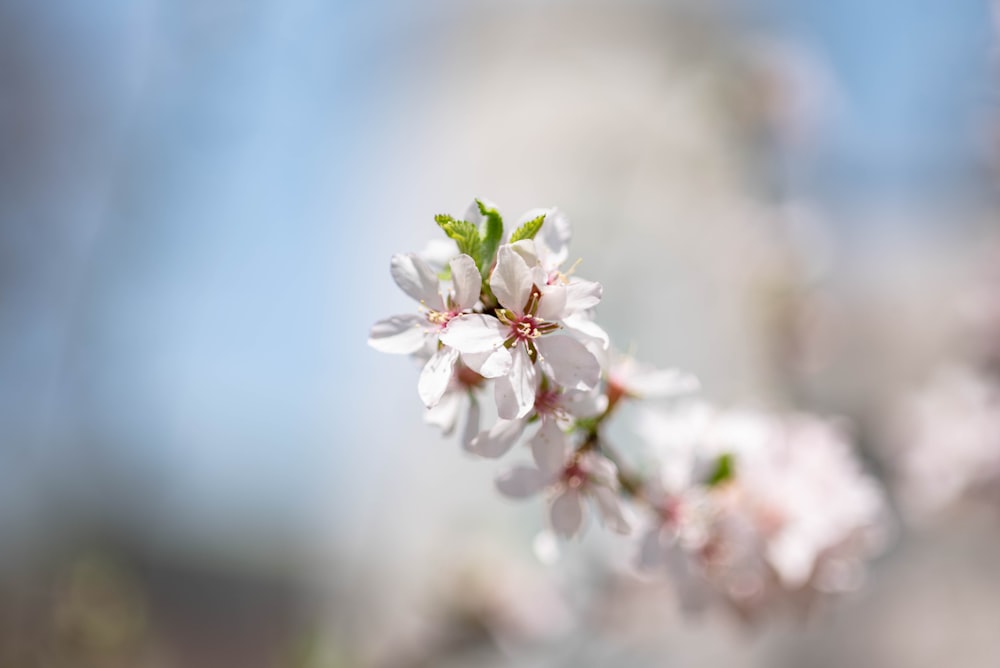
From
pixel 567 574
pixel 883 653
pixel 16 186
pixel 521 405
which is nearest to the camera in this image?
pixel 521 405

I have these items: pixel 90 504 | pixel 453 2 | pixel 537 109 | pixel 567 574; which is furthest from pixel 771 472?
pixel 453 2

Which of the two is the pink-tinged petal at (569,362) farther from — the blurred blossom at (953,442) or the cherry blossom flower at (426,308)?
the blurred blossom at (953,442)

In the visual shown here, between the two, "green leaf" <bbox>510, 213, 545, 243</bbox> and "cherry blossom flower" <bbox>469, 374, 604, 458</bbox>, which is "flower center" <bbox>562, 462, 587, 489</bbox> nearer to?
"cherry blossom flower" <bbox>469, 374, 604, 458</bbox>

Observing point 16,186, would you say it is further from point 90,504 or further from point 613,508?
point 613,508

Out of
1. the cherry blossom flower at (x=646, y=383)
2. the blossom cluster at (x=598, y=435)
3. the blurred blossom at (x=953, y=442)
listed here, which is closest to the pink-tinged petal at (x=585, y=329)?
the blossom cluster at (x=598, y=435)

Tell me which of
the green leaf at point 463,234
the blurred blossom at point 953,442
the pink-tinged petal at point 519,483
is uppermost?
the blurred blossom at point 953,442

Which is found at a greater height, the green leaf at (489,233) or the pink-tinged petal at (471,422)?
the green leaf at (489,233)

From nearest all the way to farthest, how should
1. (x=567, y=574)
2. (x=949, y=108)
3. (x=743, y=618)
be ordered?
(x=743, y=618), (x=567, y=574), (x=949, y=108)

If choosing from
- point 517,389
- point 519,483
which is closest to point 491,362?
point 517,389
